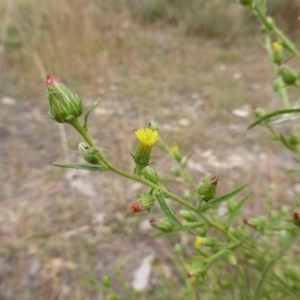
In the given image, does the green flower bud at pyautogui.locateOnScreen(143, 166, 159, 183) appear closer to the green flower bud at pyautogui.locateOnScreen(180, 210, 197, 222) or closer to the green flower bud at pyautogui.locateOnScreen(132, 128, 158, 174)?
the green flower bud at pyautogui.locateOnScreen(132, 128, 158, 174)

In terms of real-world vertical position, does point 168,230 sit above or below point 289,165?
above

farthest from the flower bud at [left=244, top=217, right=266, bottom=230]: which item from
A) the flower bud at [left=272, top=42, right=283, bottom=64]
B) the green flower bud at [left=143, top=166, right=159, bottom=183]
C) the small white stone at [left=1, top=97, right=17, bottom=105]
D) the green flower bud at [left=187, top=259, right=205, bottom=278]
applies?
the small white stone at [left=1, top=97, right=17, bottom=105]

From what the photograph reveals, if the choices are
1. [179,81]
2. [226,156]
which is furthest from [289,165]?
[179,81]

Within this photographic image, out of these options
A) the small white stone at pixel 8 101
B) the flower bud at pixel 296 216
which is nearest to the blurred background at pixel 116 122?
the small white stone at pixel 8 101

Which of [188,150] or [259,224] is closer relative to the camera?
[259,224]

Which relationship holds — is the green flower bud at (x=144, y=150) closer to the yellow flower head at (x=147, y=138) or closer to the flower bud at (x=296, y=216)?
the yellow flower head at (x=147, y=138)

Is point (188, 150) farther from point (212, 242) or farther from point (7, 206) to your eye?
point (212, 242)
